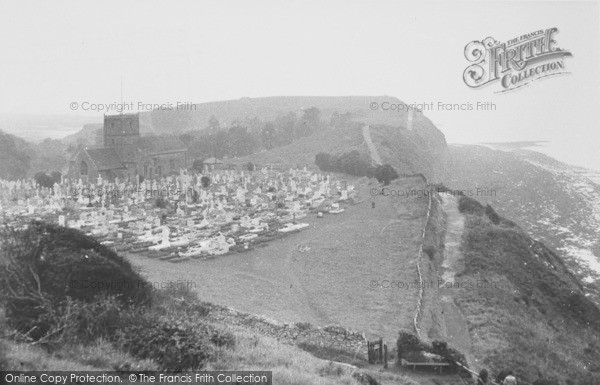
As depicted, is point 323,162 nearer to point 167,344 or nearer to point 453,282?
point 453,282

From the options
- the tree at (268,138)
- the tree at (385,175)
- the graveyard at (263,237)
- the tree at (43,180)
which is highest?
the tree at (268,138)

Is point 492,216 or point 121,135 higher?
point 121,135

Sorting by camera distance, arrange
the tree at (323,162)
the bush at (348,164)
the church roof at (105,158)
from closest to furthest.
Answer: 1. the church roof at (105,158)
2. the bush at (348,164)
3. the tree at (323,162)

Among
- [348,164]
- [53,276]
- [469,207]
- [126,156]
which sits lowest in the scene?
[469,207]

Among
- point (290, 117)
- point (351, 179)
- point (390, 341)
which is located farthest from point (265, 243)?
point (290, 117)

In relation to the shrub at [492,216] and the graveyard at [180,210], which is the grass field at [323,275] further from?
the shrub at [492,216]

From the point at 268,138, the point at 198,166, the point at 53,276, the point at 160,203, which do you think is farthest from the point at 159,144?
the point at 53,276

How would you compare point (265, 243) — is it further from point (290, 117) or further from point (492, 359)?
point (290, 117)

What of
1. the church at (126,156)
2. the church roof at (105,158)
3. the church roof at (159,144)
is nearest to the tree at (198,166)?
the church at (126,156)
